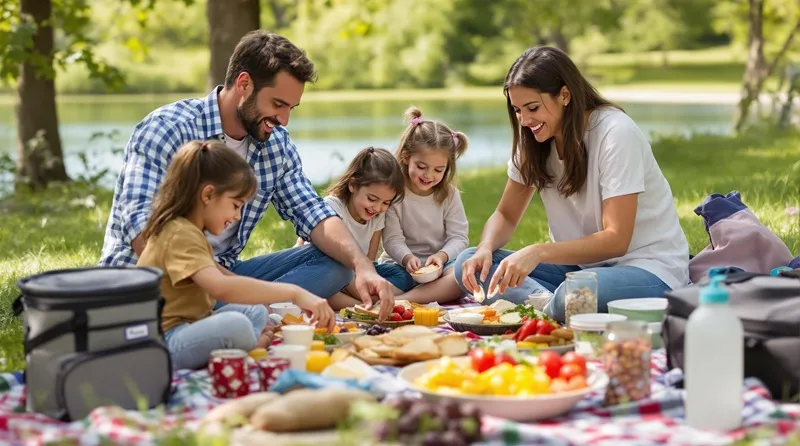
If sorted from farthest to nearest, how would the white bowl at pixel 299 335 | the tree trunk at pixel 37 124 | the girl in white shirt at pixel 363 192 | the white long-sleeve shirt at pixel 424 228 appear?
the tree trunk at pixel 37 124 → the white long-sleeve shirt at pixel 424 228 → the girl in white shirt at pixel 363 192 → the white bowl at pixel 299 335

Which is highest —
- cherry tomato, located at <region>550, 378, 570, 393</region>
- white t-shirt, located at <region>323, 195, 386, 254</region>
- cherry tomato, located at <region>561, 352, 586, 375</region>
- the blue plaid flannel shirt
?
the blue plaid flannel shirt

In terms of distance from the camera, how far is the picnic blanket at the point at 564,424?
270 centimetres

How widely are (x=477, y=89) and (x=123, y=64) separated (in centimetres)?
1159

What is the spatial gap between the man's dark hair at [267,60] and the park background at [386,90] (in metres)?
1.39

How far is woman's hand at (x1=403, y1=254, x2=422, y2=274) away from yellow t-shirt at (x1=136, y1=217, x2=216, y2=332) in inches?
61.2

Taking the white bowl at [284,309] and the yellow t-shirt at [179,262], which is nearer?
the yellow t-shirt at [179,262]

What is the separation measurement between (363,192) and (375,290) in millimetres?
850

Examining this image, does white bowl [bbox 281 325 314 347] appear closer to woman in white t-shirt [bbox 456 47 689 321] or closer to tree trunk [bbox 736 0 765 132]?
woman in white t-shirt [bbox 456 47 689 321]

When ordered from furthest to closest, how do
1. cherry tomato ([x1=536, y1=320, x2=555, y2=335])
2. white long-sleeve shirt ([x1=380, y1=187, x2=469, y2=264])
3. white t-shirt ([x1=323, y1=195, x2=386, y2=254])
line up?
white long-sleeve shirt ([x1=380, y1=187, x2=469, y2=264])
white t-shirt ([x1=323, y1=195, x2=386, y2=254])
cherry tomato ([x1=536, y1=320, x2=555, y2=335])

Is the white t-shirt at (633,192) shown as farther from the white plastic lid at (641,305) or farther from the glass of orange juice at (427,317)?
the glass of orange juice at (427,317)

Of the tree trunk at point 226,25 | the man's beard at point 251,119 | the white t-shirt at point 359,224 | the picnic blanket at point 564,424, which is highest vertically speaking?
the tree trunk at point 226,25

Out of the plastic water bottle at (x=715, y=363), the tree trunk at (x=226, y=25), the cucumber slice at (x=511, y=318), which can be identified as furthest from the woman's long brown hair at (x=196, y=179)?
the tree trunk at (x=226, y=25)

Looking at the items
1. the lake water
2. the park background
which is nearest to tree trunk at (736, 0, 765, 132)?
the park background

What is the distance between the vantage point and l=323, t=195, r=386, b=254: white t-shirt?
5035 millimetres
